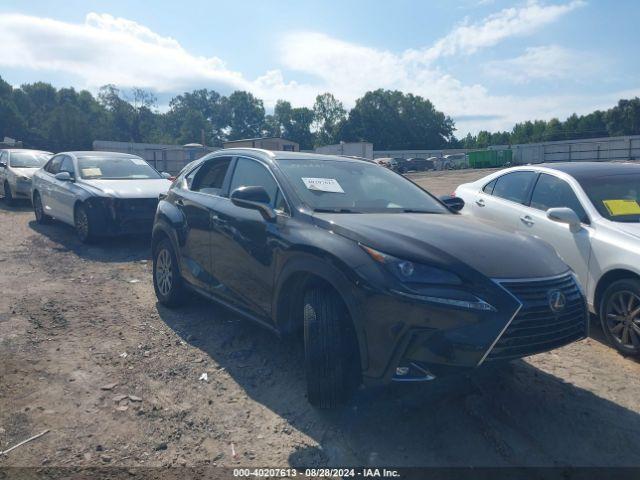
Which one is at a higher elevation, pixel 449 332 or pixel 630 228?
pixel 630 228

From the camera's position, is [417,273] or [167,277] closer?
[417,273]

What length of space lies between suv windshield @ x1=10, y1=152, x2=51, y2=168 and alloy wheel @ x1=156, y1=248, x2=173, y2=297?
1066 centimetres

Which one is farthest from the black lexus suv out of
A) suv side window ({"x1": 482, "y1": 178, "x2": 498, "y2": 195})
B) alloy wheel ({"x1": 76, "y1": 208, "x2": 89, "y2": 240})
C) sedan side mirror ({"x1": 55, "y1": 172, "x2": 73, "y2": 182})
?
sedan side mirror ({"x1": 55, "y1": 172, "x2": 73, "y2": 182})

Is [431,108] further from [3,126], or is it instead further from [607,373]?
[607,373]

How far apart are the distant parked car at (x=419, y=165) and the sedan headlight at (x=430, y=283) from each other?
56.0m

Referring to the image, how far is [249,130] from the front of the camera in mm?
127938

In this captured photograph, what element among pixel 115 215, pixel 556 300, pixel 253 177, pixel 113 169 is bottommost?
pixel 556 300

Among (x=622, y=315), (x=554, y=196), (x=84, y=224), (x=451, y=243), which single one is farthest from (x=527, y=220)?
(x=84, y=224)

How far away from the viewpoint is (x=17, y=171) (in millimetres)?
14016

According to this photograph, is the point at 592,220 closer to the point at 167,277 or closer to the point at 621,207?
the point at 621,207

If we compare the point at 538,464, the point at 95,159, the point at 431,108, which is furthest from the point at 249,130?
the point at 538,464

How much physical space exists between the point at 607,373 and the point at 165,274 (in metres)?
4.29

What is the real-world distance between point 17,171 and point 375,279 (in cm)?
1393

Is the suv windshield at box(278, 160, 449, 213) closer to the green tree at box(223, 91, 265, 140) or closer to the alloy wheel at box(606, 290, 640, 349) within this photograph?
the alloy wheel at box(606, 290, 640, 349)
